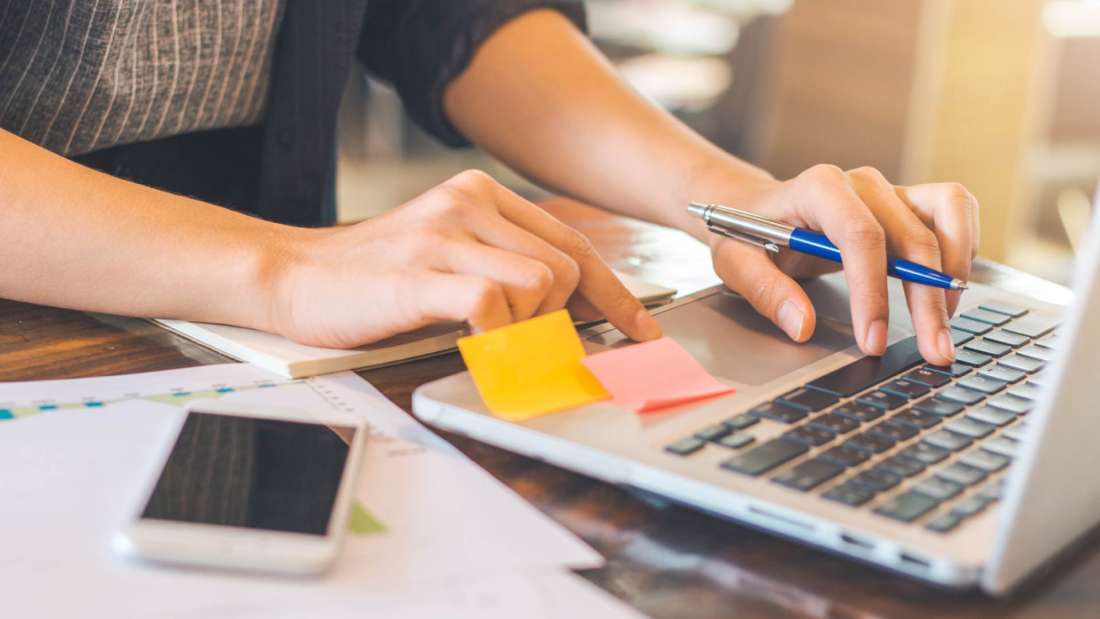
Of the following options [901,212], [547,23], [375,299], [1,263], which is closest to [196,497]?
[375,299]

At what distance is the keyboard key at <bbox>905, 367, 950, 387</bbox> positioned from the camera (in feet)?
1.81

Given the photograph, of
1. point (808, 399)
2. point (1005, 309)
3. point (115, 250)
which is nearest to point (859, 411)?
point (808, 399)

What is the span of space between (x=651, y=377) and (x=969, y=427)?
137 millimetres

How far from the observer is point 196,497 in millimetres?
410

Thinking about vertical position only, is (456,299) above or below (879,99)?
above

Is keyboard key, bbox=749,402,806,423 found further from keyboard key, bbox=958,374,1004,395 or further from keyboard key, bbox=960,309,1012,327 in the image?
keyboard key, bbox=960,309,1012,327

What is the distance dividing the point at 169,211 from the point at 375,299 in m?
0.15

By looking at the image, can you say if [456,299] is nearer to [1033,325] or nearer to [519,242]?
[519,242]

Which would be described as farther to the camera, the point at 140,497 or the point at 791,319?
the point at 791,319

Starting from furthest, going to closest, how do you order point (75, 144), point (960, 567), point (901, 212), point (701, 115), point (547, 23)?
point (701, 115) → point (547, 23) → point (75, 144) → point (901, 212) → point (960, 567)

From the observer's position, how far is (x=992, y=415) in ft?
1.65

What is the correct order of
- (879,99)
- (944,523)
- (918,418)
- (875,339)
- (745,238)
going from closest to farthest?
(944,523)
(918,418)
(875,339)
(745,238)
(879,99)

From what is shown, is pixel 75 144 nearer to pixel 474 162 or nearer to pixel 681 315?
pixel 681 315

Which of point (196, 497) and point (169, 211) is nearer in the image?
point (196, 497)
